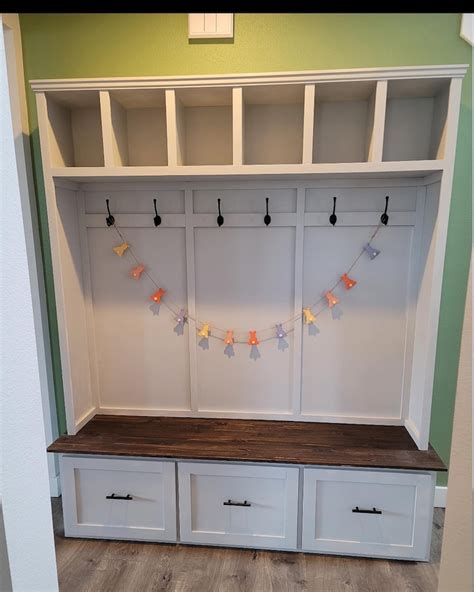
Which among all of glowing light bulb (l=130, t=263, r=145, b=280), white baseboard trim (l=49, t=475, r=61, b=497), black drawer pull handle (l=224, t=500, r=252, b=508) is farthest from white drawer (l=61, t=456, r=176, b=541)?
glowing light bulb (l=130, t=263, r=145, b=280)

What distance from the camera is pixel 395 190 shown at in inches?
73.5

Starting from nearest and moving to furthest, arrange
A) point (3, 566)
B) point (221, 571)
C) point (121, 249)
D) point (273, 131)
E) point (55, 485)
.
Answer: point (3, 566)
point (221, 571)
point (273, 131)
point (121, 249)
point (55, 485)

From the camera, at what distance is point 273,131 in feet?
6.22

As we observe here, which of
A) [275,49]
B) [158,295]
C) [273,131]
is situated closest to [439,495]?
[158,295]

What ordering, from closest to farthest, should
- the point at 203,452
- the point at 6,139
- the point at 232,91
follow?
the point at 6,139 < the point at 232,91 < the point at 203,452

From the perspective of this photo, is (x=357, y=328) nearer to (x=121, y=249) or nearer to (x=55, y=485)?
(x=121, y=249)

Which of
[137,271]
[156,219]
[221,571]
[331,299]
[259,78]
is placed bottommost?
[221,571]

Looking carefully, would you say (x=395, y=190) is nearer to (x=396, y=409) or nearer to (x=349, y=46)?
(x=349, y=46)

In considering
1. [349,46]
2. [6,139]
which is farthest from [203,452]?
[349,46]

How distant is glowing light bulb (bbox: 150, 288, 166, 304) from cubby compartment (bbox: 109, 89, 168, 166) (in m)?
0.66

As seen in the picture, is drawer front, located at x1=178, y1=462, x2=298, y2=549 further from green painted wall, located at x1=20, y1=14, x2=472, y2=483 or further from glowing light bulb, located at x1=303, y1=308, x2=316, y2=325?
green painted wall, located at x1=20, y1=14, x2=472, y2=483

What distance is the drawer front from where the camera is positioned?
1.80 m

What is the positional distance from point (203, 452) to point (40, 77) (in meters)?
2.05

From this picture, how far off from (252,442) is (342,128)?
1.60 metres
